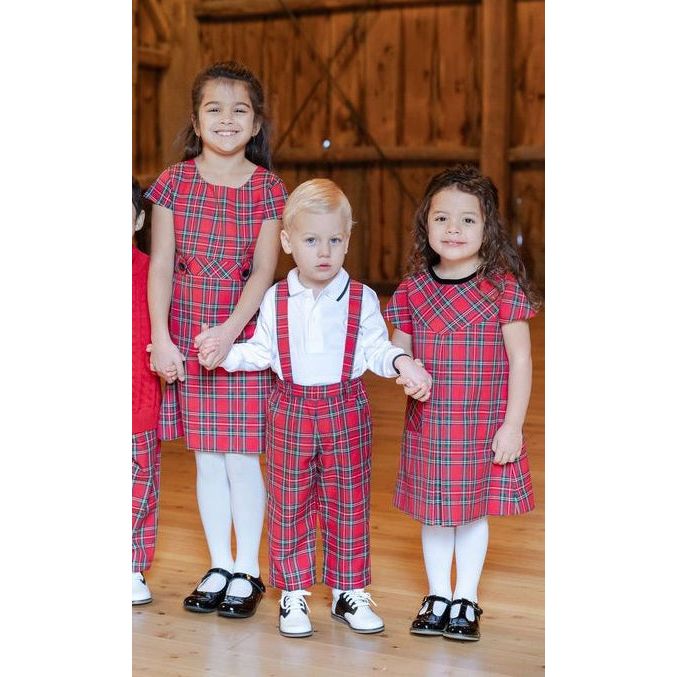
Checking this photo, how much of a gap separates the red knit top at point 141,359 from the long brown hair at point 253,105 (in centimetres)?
28

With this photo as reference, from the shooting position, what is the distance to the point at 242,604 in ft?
7.77

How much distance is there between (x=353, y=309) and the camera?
2199mm

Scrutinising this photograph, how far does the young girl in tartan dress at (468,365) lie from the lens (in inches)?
85.3

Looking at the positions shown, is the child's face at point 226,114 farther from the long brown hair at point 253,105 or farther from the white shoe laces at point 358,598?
the white shoe laces at point 358,598

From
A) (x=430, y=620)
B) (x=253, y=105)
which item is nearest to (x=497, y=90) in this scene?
(x=253, y=105)

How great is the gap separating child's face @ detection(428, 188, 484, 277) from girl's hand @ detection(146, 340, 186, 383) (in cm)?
58

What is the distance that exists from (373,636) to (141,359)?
0.75 meters

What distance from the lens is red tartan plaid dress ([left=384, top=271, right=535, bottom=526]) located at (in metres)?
2.19

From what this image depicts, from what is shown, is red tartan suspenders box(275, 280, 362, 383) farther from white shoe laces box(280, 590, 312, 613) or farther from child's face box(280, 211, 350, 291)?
white shoe laces box(280, 590, 312, 613)
